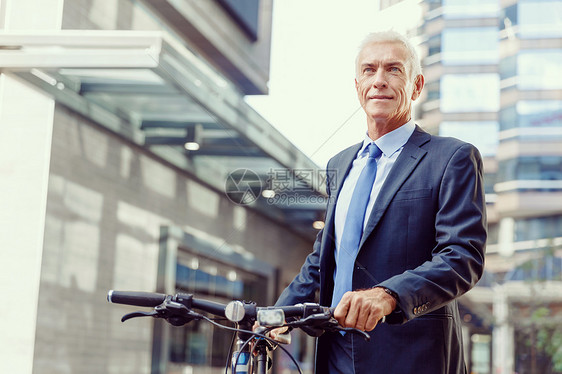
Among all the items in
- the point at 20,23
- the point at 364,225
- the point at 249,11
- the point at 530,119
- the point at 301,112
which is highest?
the point at 530,119

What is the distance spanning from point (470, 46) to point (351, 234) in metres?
25.8

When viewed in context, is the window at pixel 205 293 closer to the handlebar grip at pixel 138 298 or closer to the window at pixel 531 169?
the handlebar grip at pixel 138 298

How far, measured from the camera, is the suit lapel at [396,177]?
188 cm

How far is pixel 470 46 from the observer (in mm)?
26547

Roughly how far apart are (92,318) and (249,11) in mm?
3177

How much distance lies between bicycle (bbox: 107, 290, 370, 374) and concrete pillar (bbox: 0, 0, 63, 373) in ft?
17.6

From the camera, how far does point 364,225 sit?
77.1 inches

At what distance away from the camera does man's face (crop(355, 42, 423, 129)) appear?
199 centimetres

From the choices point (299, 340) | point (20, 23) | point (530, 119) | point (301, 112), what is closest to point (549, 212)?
point (530, 119)

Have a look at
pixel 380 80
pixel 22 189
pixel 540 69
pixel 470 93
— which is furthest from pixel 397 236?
pixel 470 93

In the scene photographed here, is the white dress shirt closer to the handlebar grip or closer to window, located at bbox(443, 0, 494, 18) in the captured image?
the handlebar grip

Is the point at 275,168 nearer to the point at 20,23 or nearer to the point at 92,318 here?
the point at 20,23

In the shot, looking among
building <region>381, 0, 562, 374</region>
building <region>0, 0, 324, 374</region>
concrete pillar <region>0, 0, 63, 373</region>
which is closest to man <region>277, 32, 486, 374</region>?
building <region>0, 0, 324, 374</region>

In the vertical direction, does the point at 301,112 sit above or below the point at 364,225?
above
